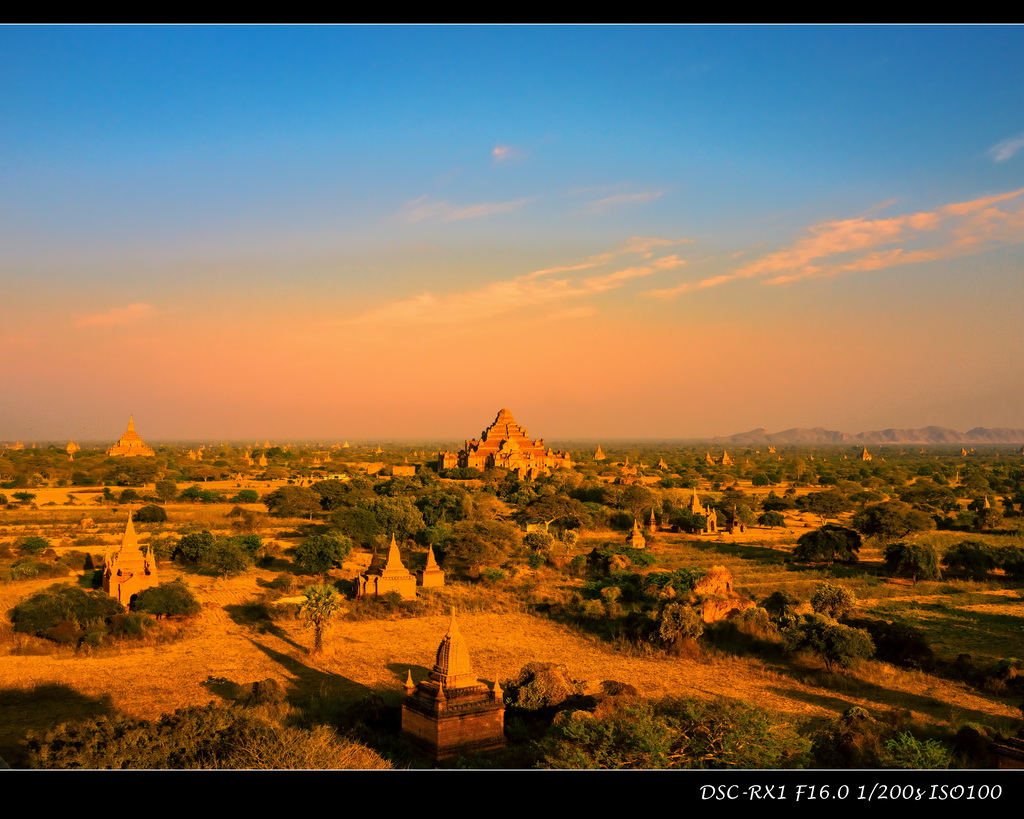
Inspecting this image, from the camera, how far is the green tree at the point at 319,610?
18.2m

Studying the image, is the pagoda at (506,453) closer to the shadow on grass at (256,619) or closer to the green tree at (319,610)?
the shadow on grass at (256,619)

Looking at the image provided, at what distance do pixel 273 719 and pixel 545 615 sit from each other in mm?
10054

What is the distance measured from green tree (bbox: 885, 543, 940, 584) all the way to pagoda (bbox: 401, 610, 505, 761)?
1882 centimetres

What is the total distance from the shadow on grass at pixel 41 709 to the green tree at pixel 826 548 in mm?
23160

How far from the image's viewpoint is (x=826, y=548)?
29688mm

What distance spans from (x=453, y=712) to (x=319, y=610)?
24.0 ft

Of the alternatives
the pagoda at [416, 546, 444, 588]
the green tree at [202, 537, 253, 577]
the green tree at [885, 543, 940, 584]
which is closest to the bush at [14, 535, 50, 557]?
the green tree at [202, 537, 253, 577]

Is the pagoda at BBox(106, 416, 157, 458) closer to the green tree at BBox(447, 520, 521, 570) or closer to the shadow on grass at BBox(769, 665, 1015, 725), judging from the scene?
the green tree at BBox(447, 520, 521, 570)

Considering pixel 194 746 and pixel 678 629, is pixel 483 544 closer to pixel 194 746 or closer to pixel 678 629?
pixel 678 629

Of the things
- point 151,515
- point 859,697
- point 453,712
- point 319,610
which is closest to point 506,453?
point 151,515

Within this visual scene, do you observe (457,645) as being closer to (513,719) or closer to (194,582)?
(513,719)
